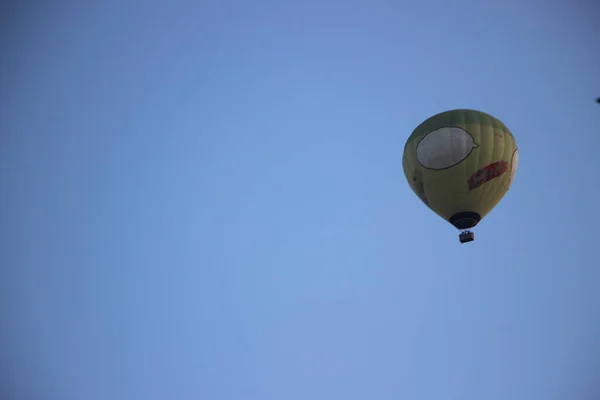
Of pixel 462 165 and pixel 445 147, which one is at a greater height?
pixel 445 147

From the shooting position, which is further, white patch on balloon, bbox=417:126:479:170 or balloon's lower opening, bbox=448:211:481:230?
balloon's lower opening, bbox=448:211:481:230

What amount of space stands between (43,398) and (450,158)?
239ft

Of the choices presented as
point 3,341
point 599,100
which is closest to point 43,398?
point 3,341

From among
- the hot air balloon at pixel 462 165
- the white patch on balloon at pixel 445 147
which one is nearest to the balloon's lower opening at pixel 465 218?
the hot air balloon at pixel 462 165

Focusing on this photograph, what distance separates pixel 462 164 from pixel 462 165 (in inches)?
1.2

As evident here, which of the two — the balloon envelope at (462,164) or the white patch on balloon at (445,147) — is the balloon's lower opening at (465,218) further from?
the white patch on balloon at (445,147)

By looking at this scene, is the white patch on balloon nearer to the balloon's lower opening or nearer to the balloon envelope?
the balloon envelope

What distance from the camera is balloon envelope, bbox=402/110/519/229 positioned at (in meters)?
14.5

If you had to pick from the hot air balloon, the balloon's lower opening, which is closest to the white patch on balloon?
the hot air balloon

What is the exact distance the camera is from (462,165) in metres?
14.5

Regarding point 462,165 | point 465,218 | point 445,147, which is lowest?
point 465,218

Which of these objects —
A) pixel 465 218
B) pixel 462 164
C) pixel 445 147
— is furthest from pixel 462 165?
pixel 465 218

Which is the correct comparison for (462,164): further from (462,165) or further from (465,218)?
(465,218)

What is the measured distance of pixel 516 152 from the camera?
15.8 metres
